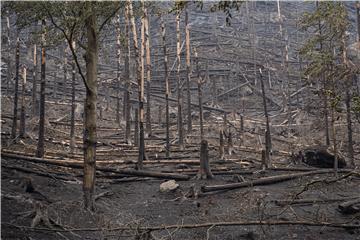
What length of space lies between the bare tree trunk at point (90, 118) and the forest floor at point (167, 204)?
0.53 m

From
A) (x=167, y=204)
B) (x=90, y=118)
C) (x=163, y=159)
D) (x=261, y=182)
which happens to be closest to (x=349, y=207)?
(x=261, y=182)

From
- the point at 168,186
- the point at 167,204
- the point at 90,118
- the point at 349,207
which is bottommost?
the point at 167,204

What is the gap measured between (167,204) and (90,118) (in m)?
4.20

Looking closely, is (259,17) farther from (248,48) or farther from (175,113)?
(175,113)

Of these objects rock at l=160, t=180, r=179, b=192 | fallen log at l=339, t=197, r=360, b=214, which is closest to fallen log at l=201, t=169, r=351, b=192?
rock at l=160, t=180, r=179, b=192

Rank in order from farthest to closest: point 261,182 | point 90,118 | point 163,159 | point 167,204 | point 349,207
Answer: point 163,159 < point 261,182 < point 167,204 < point 349,207 < point 90,118

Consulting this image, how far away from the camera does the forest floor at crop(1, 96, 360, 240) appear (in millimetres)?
8016

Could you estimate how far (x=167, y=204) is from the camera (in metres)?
12.6

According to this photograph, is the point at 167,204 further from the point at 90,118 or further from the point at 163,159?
the point at 163,159

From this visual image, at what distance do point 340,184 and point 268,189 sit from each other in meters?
2.90

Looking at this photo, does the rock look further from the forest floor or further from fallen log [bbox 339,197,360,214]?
fallen log [bbox 339,197,360,214]

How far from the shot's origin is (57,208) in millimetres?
9656

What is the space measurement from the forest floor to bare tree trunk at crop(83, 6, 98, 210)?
0.53 metres

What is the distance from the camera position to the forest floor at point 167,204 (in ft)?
26.3
